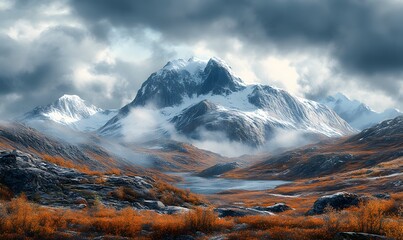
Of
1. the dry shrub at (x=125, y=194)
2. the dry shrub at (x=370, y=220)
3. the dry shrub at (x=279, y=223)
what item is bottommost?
the dry shrub at (x=279, y=223)

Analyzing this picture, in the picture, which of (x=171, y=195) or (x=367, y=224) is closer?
(x=367, y=224)

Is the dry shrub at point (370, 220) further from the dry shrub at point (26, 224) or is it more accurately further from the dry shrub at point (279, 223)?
the dry shrub at point (26, 224)

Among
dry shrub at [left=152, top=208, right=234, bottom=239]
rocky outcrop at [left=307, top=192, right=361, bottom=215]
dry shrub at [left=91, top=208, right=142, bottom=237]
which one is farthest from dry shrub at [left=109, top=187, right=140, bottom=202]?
rocky outcrop at [left=307, top=192, right=361, bottom=215]

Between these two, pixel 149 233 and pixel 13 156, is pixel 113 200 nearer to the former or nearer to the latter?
pixel 13 156

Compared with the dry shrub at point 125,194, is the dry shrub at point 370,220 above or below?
below

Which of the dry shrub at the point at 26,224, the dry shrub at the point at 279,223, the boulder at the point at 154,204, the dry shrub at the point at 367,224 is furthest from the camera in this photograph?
the boulder at the point at 154,204

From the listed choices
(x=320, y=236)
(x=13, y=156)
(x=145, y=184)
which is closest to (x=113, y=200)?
(x=145, y=184)

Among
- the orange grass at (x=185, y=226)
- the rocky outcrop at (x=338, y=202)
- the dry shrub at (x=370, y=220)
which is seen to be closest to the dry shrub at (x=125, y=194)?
the orange grass at (x=185, y=226)

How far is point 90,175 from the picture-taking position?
4506cm

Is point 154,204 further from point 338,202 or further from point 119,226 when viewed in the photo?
point 338,202

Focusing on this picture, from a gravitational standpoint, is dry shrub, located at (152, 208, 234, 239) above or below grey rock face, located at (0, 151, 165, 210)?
below

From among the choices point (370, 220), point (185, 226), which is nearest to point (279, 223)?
point (370, 220)

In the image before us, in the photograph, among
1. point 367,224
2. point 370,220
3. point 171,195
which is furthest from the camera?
point 171,195

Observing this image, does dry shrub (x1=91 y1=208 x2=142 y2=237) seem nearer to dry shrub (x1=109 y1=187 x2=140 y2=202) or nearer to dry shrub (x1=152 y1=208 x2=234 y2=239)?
dry shrub (x1=152 y1=208 x2=234 y2=239)
